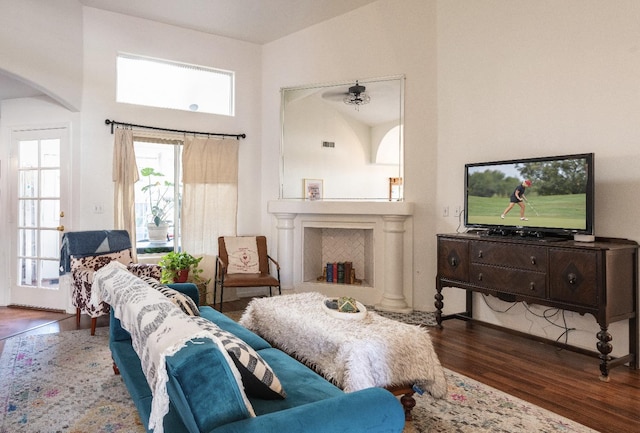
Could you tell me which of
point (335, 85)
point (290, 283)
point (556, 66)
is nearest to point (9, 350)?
point (290, 283)

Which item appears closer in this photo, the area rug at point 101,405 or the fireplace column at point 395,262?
the area rug at point 101,405

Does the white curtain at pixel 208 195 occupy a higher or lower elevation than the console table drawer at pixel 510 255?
higher

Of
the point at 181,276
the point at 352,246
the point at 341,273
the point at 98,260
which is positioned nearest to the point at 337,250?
the point at 352,246

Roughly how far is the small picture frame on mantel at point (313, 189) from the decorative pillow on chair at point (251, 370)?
374 cm

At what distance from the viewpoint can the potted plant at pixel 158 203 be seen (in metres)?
4.95

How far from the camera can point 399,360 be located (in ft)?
7.02

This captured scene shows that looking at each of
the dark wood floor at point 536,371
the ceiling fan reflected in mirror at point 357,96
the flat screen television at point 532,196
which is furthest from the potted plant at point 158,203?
→ the flat screen television at point 532,196

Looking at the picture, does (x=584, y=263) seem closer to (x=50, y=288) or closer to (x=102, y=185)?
A: (x=102, y=185)

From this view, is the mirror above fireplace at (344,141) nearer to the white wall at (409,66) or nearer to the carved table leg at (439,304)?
the white wall at (409,66)

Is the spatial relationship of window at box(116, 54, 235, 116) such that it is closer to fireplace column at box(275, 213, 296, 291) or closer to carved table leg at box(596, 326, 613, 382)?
fireplace column at box(275, 213, 296, 291)

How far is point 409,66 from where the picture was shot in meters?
4.60

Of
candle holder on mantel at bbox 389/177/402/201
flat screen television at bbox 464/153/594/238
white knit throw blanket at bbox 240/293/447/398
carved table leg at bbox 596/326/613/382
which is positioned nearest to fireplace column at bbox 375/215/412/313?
candle holder on mantel at bbox 389/177/402/201

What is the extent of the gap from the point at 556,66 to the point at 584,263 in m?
1.68

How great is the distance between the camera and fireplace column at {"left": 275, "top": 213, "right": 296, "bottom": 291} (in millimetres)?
5199
